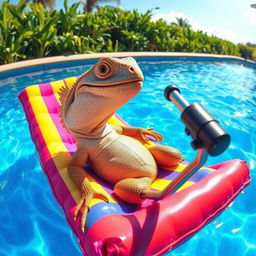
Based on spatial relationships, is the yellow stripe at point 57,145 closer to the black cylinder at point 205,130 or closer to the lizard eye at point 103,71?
the lizard eye at point 103,71

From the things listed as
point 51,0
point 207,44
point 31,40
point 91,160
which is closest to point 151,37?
point 207,44

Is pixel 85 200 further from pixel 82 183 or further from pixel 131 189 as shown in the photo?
pixel 131 189

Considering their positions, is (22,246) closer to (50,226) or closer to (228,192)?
(50,226)

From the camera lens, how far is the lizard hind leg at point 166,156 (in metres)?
2.27

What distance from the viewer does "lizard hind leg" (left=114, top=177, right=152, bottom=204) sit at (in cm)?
182

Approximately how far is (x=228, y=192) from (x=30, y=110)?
2367mm

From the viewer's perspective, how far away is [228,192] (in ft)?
6.67

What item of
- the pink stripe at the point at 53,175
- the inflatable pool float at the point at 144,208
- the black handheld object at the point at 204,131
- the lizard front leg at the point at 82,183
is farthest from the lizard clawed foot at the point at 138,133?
the black handheld object at the point at 204,131

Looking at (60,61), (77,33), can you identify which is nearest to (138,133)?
(60,61)

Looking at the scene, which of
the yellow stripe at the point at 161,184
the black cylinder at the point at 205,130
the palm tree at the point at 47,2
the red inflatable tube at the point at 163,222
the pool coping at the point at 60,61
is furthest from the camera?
the palm tree at the point at 47,2

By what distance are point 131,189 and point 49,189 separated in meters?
1.30

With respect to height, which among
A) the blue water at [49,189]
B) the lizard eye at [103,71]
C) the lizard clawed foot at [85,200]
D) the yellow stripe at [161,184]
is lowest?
the blue water at [49,189]

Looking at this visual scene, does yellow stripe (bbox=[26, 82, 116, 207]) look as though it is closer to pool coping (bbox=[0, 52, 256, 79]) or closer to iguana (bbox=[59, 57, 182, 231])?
iguana (bbox=[59, 57, 182, 231])

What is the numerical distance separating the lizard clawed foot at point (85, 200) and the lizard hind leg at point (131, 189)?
12 cm
